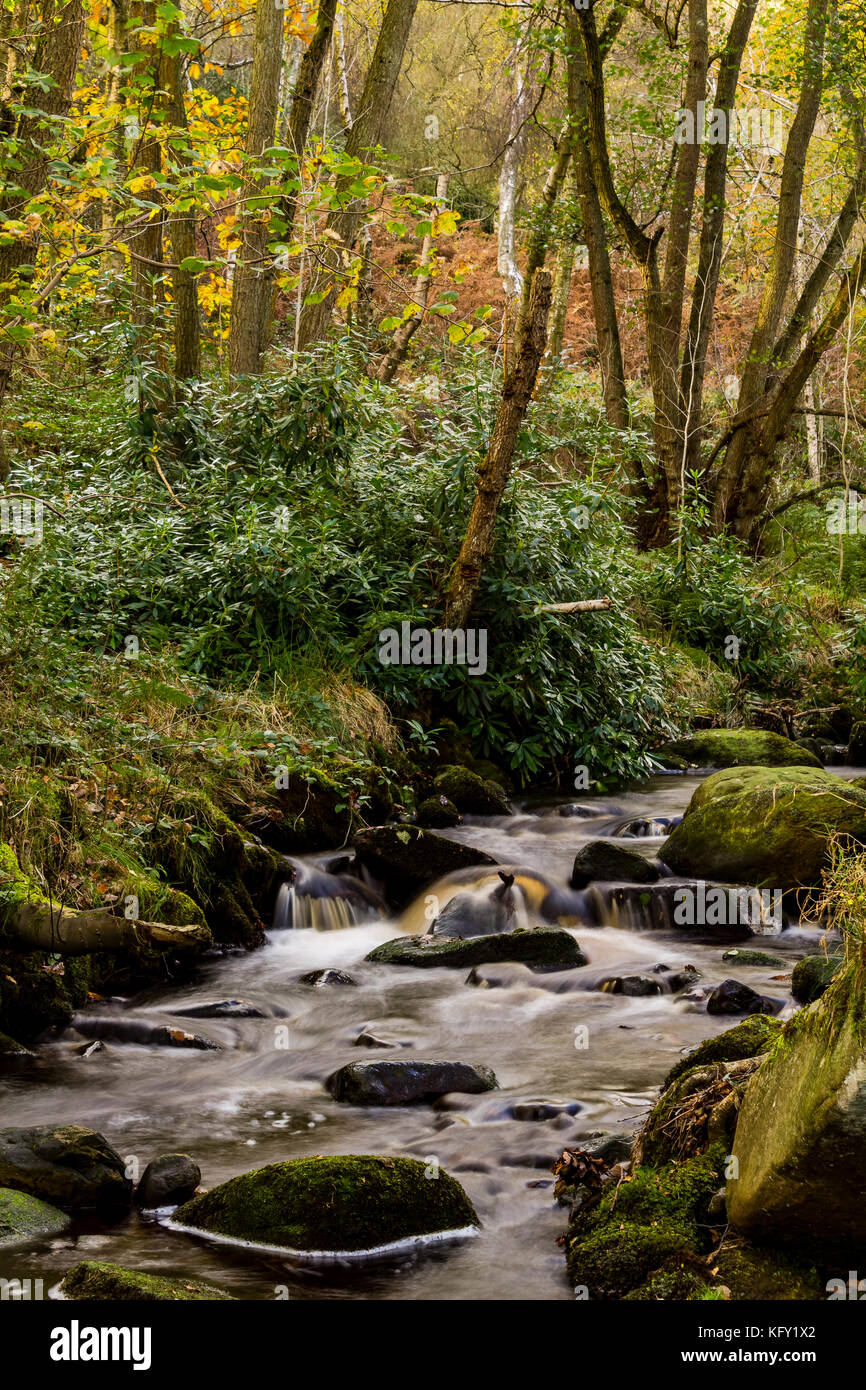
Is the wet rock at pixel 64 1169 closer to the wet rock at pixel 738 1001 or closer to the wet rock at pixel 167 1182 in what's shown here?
the wet rock at pixel 167 1182

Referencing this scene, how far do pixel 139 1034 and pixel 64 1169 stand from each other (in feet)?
5.46

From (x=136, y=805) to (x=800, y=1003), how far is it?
12.7ft

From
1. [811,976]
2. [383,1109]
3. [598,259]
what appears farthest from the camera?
[598,259]

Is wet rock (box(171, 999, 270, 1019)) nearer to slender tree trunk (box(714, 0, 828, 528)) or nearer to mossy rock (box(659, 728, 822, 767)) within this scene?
mossy rock (box(659, 728, 822, 767))

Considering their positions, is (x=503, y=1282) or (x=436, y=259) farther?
(x=436, y=259)

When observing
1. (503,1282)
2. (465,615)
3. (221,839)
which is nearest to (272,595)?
(465,615)

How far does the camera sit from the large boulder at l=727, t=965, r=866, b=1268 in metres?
2.87

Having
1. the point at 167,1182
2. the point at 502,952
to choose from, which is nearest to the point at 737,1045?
the point at 167,1182

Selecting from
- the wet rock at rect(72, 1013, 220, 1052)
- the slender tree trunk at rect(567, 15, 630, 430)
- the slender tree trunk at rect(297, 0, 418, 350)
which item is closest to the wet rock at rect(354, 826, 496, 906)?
the wet rock at rect(72, 1013, 220, 1052)

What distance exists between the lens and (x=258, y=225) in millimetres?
12453

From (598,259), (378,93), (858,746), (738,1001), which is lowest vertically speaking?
(738,1001)

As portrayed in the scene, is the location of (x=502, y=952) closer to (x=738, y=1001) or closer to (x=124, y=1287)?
(x=738, y=1001)
